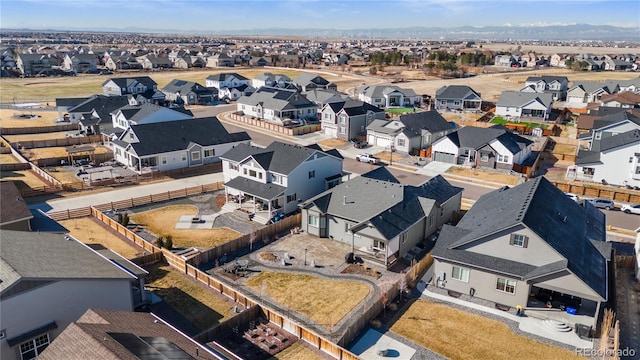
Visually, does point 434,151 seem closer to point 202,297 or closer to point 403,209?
point 403,209

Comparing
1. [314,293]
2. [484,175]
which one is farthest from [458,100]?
[314,293]

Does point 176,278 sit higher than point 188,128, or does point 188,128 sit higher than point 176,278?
point 188,128

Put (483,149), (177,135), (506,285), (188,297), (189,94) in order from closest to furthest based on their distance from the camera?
(506,285) → (188,297) → (177,135) → (483,149) → (189,94)

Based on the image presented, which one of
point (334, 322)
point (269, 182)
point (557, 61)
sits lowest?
point (334, 322)

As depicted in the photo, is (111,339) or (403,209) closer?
(111,339)

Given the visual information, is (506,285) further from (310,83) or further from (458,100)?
(310,83)

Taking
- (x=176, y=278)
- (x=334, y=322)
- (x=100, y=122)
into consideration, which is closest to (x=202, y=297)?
(x=176, y=278)
